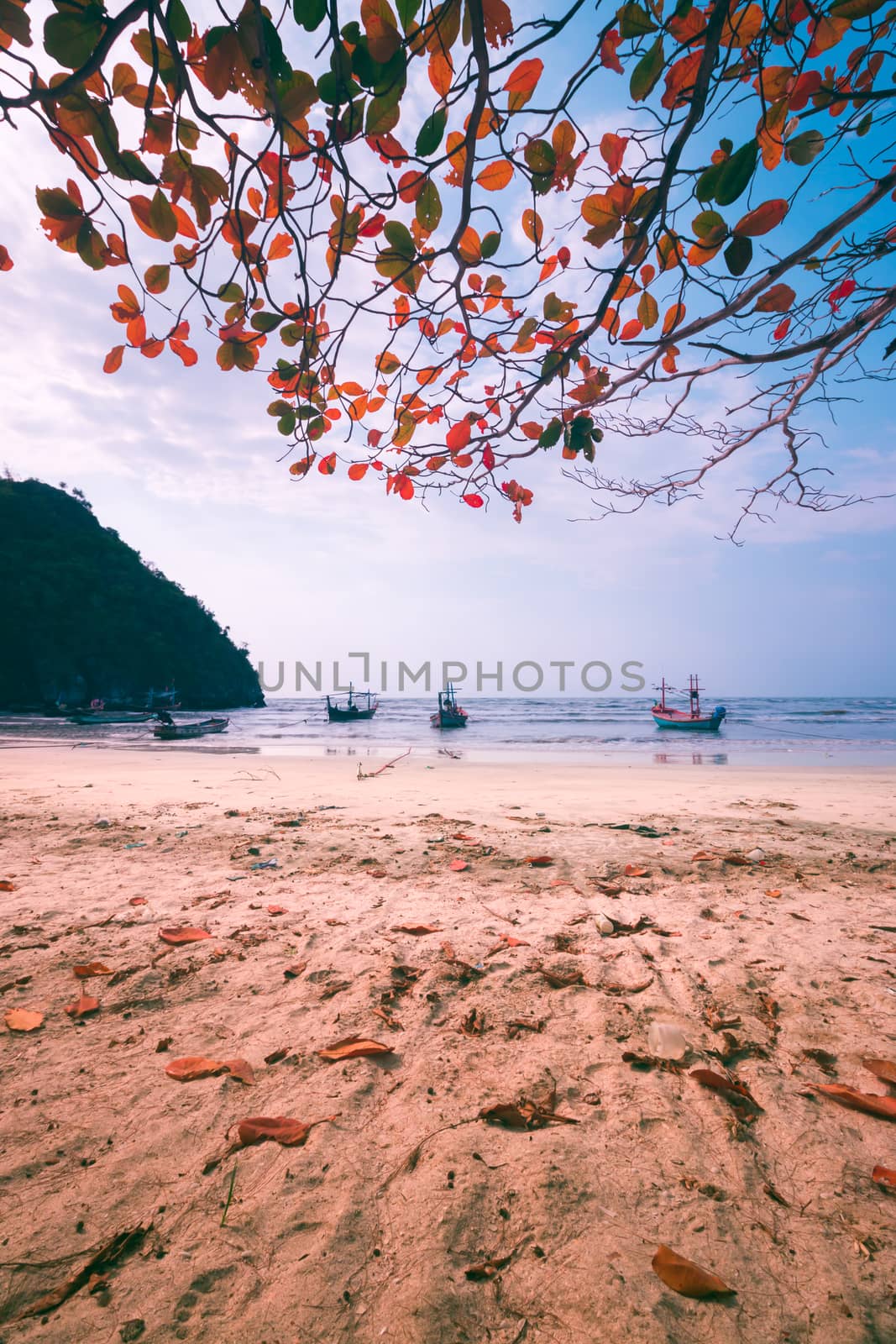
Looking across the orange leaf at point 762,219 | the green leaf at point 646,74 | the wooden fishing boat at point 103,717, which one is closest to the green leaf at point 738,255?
the orange leaf at point 762,219

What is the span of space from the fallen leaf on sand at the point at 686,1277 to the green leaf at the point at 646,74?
2544 millimetres

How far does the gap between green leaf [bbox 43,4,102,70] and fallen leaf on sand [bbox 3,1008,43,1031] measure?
2.59 m

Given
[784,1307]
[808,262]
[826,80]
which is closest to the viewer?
[784,1307]

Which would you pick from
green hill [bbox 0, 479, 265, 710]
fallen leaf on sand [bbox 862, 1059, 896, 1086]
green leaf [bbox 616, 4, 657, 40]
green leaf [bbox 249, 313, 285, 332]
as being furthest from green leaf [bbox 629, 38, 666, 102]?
green hill [bbox 0, 479, 265, 710]

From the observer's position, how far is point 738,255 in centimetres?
145

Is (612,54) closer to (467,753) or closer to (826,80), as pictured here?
(826,80)

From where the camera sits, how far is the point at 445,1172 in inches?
49.0

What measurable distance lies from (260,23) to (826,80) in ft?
5.95

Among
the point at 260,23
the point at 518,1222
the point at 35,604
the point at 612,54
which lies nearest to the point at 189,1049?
the point at 518,1222

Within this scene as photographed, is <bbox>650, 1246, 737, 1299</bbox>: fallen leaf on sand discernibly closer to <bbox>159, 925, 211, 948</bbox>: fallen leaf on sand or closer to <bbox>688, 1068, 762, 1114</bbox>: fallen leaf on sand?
<bbox>688, 1068, 762, 1114</bbox>: fallen leaf on sand

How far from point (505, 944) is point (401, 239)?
2.65 metres

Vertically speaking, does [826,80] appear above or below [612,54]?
above

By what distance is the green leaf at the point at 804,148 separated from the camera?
57.6 inches

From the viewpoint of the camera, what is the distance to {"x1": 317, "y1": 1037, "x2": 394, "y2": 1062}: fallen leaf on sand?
5.47 feet
